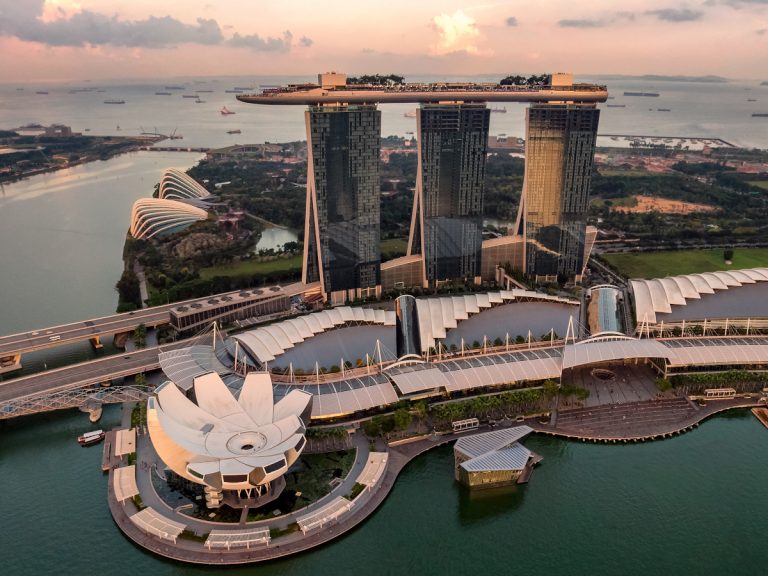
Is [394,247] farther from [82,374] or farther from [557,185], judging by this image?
[82,374]

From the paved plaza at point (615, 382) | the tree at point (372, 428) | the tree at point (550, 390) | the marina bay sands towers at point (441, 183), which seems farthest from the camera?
the marina bay sands towers at point (441, 183)

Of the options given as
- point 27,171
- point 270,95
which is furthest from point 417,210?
point 27,171

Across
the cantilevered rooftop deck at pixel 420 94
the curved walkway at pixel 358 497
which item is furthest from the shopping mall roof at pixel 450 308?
the cantilevered rooftop deck at pixel 420 94

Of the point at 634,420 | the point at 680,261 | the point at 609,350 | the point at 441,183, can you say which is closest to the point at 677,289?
the point at 609,350

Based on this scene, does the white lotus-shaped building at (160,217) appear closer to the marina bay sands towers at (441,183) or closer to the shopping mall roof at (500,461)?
the marina bay sands towers at (441,183)

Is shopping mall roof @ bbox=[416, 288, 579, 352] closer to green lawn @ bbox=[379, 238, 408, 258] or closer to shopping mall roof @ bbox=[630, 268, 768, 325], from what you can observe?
shopping mall roof @ bbox=[630, 268, 768, 325]

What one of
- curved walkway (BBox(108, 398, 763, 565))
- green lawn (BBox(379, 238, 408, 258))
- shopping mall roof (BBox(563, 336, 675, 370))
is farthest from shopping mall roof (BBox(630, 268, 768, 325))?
green lawn (BBox(379, 238, 408, 258))
